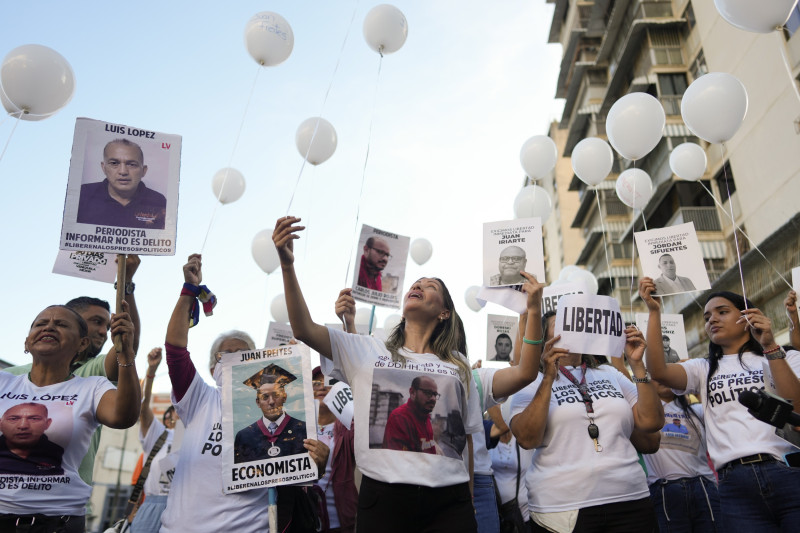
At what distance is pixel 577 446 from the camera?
3287 millimetres

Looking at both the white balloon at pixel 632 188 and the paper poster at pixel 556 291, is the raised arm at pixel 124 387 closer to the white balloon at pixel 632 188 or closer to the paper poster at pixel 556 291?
the paper poster at pixel 556 291

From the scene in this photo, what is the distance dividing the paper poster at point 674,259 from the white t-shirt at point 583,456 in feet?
4.26

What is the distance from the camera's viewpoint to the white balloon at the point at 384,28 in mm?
7195

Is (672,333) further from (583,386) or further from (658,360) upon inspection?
(583,386)

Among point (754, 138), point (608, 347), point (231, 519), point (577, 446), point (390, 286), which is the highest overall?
point (754, 138)

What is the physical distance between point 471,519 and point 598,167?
6.47 m

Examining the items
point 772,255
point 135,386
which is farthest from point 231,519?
point 772,255

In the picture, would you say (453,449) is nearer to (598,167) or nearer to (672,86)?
(598,167)

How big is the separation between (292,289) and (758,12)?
15.8 ft

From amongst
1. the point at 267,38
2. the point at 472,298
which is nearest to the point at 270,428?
the point at 267,38

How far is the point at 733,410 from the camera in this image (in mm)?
3611

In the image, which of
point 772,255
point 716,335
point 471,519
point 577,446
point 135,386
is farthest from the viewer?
point 772,255

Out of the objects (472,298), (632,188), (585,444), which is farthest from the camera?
(472,298)

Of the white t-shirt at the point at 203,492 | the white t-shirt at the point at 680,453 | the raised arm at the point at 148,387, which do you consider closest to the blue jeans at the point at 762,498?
Result: the white t-shirt at the point at 680,453
